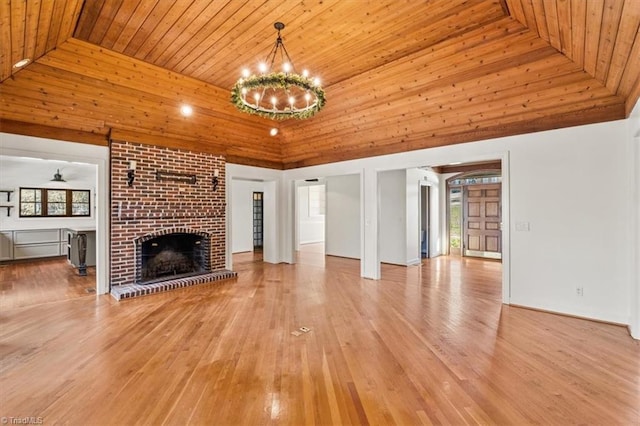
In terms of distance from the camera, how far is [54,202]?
8492 millimetres

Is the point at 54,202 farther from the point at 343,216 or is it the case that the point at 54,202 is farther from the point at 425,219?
the point at 425,219

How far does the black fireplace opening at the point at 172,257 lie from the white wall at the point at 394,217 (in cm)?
431

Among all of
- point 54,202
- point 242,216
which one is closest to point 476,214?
point 242,216

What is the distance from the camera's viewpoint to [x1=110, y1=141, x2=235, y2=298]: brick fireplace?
5.25 m

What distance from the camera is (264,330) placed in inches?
142

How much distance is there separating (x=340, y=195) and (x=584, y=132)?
6180mm

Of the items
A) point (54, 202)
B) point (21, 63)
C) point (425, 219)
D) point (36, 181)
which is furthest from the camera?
point (425, 219)

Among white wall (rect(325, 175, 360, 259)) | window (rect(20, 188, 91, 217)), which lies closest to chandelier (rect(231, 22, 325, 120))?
white wall (rect(325, 175, 360, 259))

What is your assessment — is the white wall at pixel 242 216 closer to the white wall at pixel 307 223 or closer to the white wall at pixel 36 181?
the white wall at pixel 307 223

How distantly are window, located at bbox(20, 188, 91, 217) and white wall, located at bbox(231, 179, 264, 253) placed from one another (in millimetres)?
4399

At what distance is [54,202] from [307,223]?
331 inches

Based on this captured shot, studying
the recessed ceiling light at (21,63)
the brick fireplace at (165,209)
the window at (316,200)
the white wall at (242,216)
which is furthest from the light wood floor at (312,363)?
the window at (316,200)

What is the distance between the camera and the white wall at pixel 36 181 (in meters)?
7.75

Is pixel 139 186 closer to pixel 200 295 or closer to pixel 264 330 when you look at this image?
pixel 200 295
